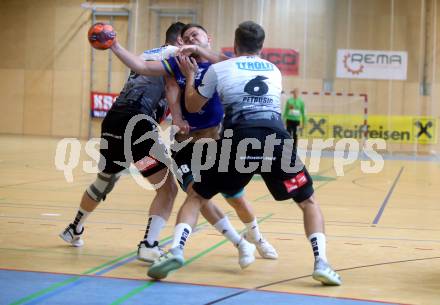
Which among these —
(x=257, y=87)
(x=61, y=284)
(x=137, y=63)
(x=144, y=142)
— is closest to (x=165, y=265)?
(x=61, y=284)

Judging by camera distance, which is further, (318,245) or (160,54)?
(160,54)

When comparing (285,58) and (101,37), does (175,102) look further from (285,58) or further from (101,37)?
(285,58)

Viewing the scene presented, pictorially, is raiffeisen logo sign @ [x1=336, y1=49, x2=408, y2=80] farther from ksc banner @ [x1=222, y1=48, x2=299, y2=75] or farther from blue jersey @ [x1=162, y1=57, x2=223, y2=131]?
blue jersey @ [x1=162, y1=57, x2=223, y2=131]

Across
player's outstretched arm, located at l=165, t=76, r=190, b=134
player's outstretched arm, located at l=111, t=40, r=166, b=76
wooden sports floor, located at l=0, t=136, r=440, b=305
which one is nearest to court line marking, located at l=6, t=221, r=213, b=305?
wooden sports floor, located at l=0, t=136, r=440, b=305

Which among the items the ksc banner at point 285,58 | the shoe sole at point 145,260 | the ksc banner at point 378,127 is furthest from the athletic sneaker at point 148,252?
the ksc banner at point 285,58

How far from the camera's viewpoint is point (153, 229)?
210 inches

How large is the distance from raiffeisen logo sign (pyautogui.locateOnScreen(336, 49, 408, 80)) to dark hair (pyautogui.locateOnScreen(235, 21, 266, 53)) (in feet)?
69.8

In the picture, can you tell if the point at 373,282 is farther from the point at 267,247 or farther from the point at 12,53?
the point at 12,53

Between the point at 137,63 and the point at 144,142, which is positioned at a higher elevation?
the point at 137,63

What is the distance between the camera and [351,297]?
4.25 m

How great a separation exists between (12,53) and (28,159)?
15.8 metres

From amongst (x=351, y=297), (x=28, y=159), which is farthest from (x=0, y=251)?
(x=28, y=159)

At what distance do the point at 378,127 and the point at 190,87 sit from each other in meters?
21.1

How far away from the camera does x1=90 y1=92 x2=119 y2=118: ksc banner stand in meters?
28.9
